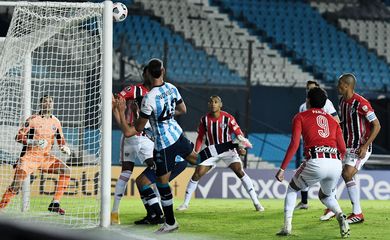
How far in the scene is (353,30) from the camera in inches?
1113

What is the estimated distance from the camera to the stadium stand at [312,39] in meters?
26.1

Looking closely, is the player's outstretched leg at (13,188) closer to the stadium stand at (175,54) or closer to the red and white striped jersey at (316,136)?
the red and white striped jersey at (316,136)

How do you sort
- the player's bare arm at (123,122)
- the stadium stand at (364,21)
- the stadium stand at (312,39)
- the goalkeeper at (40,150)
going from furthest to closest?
the stadium stand at (364,21), the stadium stand at (312,39), the goalkeeper at (40,150), the player's bare arm at (123,122)

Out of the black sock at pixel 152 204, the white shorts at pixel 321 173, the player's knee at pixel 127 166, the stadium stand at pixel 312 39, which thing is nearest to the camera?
the white shorts at pixel 321 173

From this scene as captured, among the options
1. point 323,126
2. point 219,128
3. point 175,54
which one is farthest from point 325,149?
point 175,54

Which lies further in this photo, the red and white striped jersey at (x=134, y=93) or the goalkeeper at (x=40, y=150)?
the goalkeeper at (x=40, y=150)

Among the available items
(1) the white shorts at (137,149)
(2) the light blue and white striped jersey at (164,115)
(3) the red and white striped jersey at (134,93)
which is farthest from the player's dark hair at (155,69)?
(1) the white shorts at (137,149)

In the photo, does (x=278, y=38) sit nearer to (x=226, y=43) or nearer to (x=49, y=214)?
(x=226, y=43)

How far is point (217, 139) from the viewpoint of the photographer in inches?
512

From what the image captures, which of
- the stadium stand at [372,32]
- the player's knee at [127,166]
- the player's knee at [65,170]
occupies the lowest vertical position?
the player's knee at [65,170]

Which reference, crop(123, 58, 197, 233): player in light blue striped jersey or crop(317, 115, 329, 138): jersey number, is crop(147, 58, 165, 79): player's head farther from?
crop(317, 115, 329, 138): jersey number

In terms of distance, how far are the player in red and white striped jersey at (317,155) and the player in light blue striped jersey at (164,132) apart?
1.16 m

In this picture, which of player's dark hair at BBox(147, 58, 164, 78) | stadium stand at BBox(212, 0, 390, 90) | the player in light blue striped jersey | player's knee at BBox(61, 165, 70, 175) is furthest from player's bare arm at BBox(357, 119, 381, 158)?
stadium stand at BBox(212, 0, 390, 90)

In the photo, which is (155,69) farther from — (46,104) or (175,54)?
(175,54)
